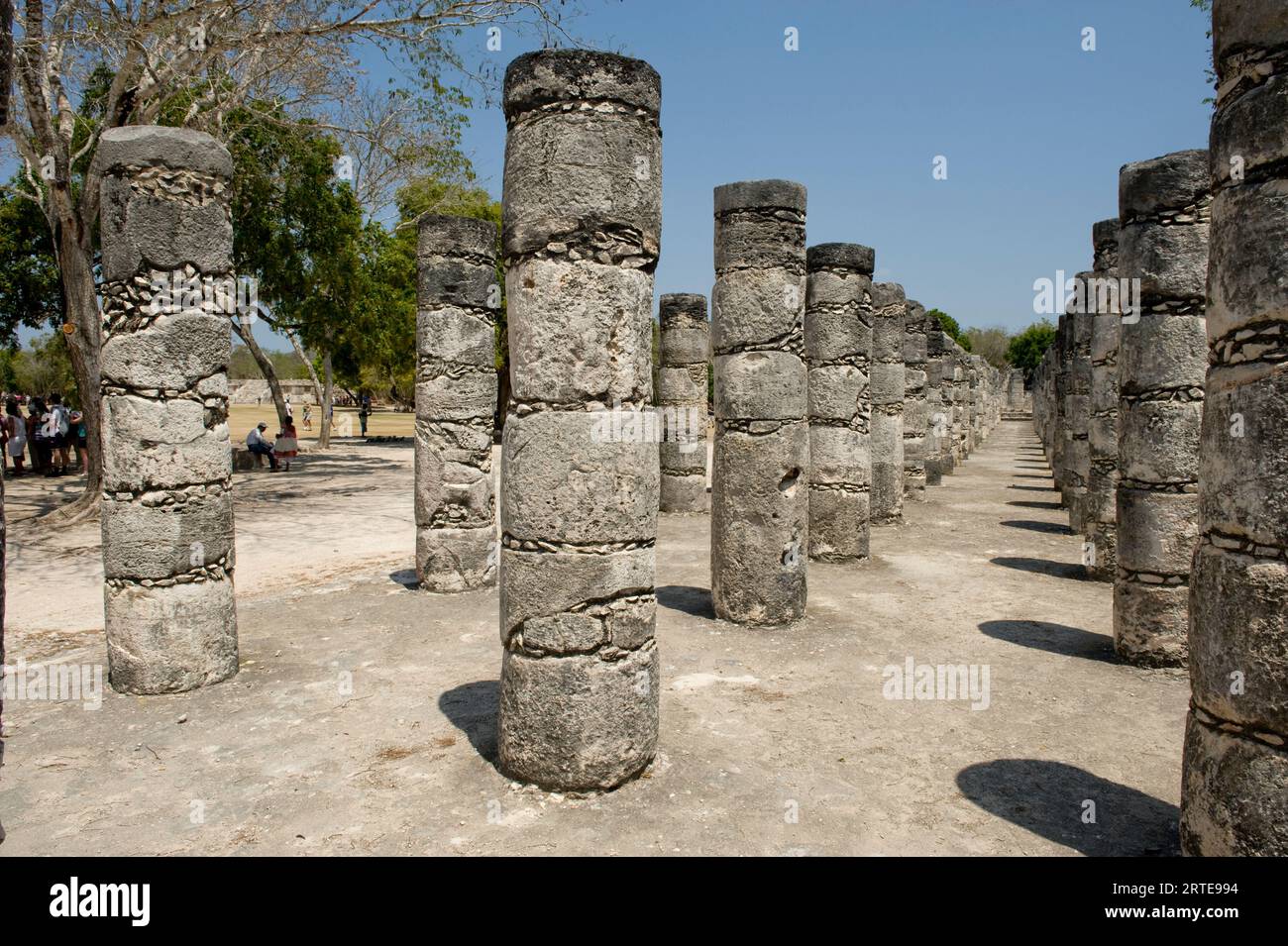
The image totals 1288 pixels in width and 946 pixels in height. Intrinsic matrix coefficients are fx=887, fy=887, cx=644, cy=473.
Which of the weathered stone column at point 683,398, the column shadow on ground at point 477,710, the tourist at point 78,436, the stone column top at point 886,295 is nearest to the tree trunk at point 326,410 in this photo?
the tourist at point 78,436

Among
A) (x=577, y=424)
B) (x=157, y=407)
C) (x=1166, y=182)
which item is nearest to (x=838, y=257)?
(x=1166, y=182)

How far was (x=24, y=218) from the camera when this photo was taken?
19.0 meters

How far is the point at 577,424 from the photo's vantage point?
4.88 meters

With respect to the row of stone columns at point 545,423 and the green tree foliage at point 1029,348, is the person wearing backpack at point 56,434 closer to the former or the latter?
the row of stone columns at point 545,423

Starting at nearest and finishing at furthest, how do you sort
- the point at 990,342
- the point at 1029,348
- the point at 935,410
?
the point at 935,410, the point at 1029,348, the point at 990,342

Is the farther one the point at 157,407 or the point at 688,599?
the point at 688,599

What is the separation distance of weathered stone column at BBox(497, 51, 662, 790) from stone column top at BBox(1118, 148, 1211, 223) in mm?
4530

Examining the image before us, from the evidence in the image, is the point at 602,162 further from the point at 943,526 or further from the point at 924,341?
the point at 924,341

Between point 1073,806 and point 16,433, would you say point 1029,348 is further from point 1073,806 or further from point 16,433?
point 1073,806

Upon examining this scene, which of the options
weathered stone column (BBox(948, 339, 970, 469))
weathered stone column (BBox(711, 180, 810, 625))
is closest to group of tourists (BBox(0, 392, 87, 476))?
weathered stone column (BBox(711, 180, 810, 625))

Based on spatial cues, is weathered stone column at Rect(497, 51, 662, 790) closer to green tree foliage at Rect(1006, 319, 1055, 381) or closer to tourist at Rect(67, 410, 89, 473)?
tourist at Rect(67, 410, 89, 473)

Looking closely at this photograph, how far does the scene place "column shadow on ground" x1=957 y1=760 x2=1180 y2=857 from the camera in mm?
4469

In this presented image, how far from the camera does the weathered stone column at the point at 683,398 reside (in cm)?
1534

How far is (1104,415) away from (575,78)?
836cm
